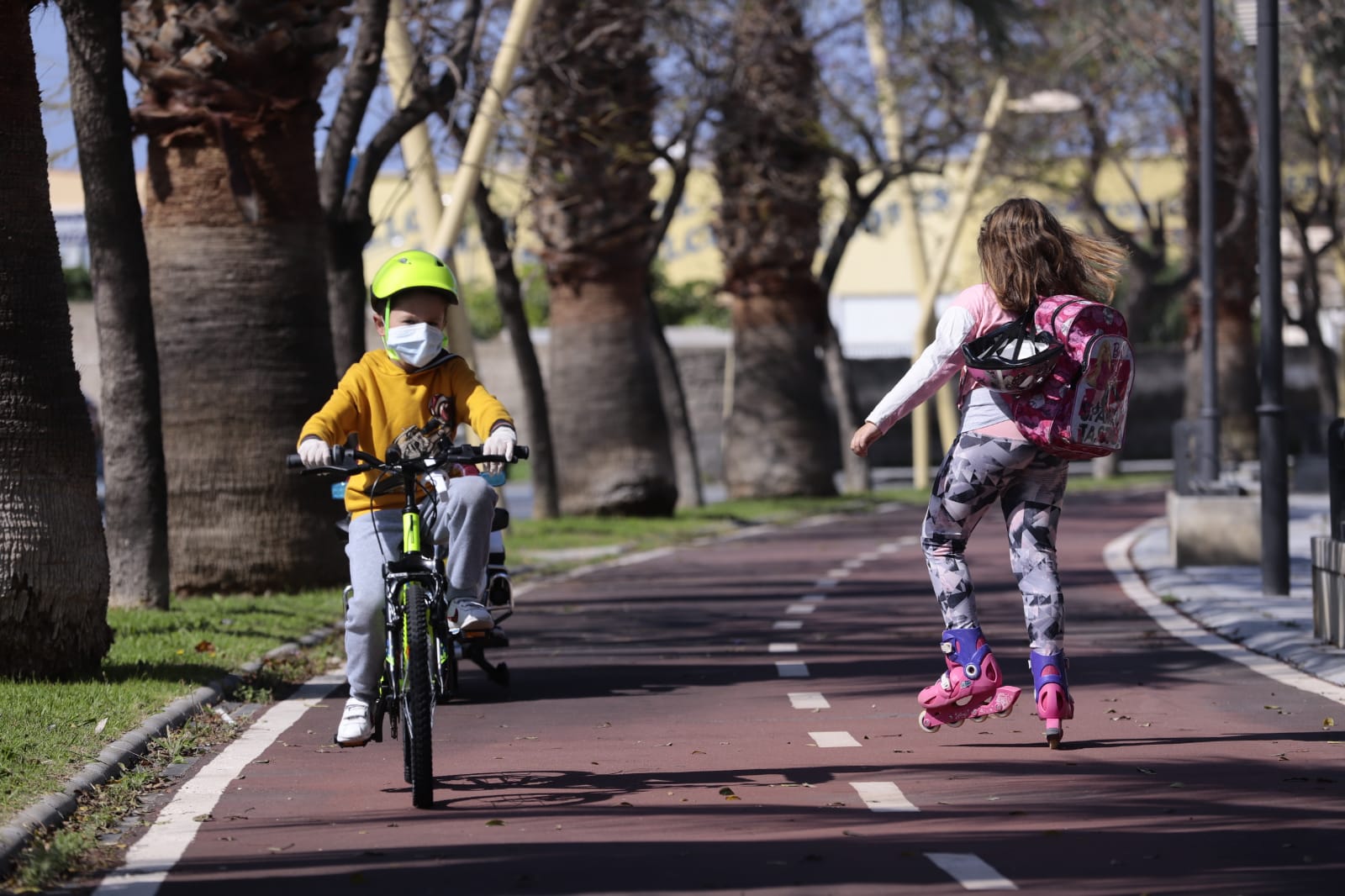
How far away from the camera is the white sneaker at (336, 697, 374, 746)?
7707 millimetres

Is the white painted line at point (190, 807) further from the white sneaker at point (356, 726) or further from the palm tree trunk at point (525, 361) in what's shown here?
the palm tree trunk at point (525, 361)

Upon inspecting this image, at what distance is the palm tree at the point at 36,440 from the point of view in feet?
31.6

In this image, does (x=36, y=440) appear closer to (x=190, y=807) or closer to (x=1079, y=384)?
(x=190, y=807)

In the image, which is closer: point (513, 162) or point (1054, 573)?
point (1054, 573)

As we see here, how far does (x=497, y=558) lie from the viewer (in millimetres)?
10250

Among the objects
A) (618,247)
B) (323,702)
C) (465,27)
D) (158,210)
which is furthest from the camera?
(618,247)

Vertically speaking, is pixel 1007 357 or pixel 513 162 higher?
pixel 513 162

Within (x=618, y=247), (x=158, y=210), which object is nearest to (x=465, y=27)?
(x=158, y=210)

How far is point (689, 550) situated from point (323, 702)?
12001 mm

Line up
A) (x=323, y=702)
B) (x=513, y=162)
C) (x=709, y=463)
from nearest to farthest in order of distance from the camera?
(x=323, y=702) → (x=513, y=162) → (x=709, y=463)

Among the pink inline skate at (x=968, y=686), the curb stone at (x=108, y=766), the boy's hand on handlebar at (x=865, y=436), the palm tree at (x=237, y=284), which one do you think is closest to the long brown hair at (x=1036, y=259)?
the boy's hand on handlebar at (x=865, y=436)

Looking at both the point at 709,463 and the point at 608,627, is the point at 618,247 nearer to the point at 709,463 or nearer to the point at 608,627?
the point at 608,627

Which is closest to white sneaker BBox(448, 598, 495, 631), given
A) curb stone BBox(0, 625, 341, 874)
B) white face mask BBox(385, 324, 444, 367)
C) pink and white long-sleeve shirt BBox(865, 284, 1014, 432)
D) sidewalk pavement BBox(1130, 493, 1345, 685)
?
white face mask BBox(385, 324, 444, 367)

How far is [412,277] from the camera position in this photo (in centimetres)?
791
